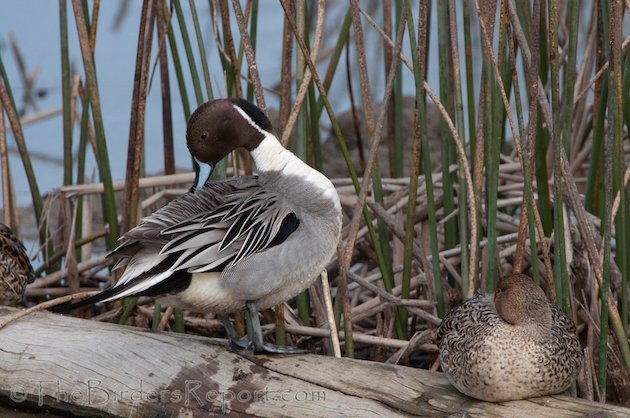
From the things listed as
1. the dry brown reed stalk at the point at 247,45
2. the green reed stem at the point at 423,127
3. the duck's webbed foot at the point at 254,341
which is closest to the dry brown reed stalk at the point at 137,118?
the dry brown reed stalk at the point at 247,45

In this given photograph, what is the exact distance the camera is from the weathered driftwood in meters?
2.79

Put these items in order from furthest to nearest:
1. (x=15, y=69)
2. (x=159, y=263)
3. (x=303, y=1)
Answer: (x=15, y=69)
(x=303, y=1)
(x=159, y=263)

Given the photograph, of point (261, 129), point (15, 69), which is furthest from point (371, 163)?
point (15, 69)

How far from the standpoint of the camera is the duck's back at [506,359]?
274 centimetres

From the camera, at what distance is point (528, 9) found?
3.12 meters

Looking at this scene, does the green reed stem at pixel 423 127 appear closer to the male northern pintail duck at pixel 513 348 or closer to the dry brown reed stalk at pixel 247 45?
the male northern pintail duck at pixel 513 348

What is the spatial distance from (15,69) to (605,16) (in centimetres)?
554

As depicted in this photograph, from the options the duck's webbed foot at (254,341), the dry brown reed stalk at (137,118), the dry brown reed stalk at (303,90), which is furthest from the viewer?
the dry brown reed stalk at (137,118)

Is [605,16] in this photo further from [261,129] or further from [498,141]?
[261,129]

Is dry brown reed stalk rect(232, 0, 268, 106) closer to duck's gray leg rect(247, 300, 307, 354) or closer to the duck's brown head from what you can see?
duck's gray leg rect(247, 300, 307, 354)

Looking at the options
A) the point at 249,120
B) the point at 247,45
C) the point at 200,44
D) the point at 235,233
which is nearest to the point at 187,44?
the point at 200,44

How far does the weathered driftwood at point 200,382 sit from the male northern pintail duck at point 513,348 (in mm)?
57

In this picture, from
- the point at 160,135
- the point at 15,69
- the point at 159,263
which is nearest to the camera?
the point at 159,263

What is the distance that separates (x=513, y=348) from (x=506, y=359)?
0.04m
